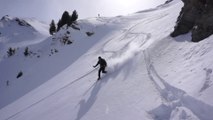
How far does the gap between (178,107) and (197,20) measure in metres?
11.8

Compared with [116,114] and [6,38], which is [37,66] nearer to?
[116,114]

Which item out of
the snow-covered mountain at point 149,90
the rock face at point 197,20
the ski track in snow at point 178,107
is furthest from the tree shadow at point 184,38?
the ski track in snow at point 178,107

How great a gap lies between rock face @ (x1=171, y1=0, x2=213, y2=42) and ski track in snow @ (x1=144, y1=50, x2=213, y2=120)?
272 inches

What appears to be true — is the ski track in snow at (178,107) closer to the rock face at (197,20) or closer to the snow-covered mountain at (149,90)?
the snow-covered mountain at (149,90)

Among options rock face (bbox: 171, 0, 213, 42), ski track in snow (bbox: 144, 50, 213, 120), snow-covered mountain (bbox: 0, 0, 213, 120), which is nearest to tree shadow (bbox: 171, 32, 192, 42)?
snow-covered mountain (bbox: 0, 0, 213, 120)

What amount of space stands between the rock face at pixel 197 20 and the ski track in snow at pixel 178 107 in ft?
22.7

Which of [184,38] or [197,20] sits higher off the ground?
[197,20]

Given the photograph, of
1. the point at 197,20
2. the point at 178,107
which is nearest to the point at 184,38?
the point at 197,20

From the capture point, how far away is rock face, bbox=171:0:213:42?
18328 mm

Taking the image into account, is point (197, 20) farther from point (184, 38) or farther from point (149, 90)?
point (149, 90)

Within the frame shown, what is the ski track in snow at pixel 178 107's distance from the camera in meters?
9.53

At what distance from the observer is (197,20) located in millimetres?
20266

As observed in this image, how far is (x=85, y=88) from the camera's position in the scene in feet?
63.3

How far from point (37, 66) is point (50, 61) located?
2.18 m
